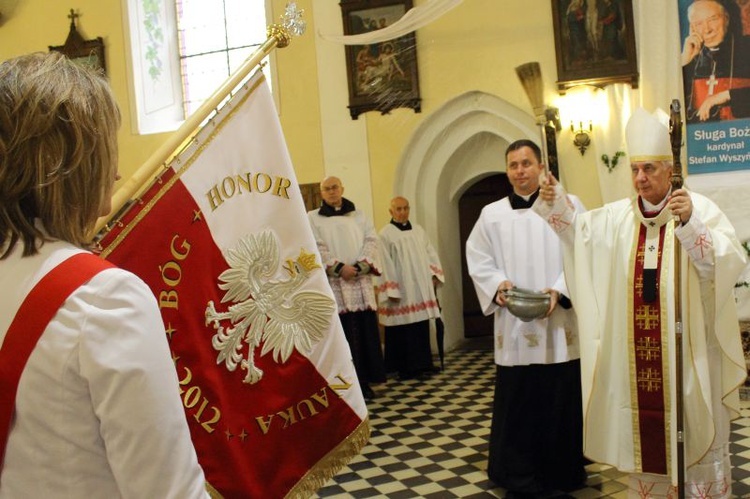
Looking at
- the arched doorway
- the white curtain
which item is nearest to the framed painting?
the white curtain

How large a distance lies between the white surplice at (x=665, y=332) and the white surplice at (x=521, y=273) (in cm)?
29

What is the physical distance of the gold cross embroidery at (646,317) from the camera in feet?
13.7

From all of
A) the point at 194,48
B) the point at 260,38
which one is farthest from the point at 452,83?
the point at 194,48

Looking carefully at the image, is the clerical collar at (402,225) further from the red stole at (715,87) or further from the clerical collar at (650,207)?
the clerical collar at (650,207)

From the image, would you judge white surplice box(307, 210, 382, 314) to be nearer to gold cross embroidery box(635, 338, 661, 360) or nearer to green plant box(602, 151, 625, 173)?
green plant box(602, 151, 625, 173)

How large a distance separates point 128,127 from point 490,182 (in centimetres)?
512

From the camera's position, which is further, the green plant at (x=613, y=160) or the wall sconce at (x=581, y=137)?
the wall sconce at (x=581, y=137)

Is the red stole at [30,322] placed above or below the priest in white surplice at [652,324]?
above

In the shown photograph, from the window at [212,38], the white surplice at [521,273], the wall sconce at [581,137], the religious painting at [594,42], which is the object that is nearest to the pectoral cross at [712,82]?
the religious painting at [594,42]

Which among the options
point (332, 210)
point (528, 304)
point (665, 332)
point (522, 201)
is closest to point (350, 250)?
point (332, 210)

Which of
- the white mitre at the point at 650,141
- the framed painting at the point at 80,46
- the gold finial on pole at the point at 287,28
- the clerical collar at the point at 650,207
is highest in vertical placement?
the framed painting at the point at 80,46

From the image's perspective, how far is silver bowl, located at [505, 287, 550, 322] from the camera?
4.55m

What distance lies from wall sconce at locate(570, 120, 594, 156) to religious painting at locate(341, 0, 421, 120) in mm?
1982

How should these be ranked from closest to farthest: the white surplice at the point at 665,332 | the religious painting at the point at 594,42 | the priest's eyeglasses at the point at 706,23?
the white surplice at the point at 665,332 < the priest's eyeglasses at the point at 706,23 < the religious painting at the point at 594,42
